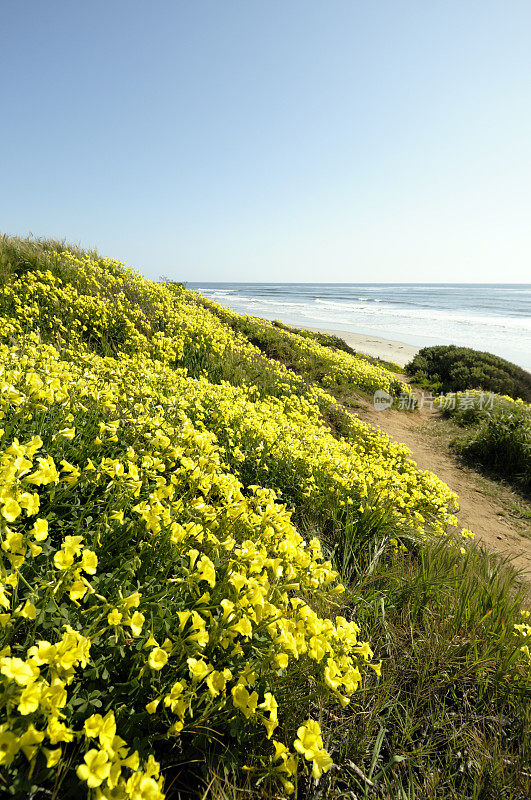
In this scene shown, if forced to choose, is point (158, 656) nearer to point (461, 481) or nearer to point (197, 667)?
point (197, 667)

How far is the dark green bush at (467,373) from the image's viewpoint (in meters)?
15.5

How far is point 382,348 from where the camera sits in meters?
24.3

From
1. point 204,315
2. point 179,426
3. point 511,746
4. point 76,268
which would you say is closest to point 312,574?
point 511,746

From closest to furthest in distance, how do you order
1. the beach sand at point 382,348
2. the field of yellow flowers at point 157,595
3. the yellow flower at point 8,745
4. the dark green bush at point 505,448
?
the yellow flower at point 8,745
the field of yellow flowers at point 157,595
the dark green bush at point 505,448
the beach sand at point 382,348

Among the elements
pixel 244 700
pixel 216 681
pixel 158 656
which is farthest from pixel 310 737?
pixel 158 656

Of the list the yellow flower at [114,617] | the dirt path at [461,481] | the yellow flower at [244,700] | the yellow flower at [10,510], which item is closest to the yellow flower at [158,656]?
the yellow flower at [114,617]

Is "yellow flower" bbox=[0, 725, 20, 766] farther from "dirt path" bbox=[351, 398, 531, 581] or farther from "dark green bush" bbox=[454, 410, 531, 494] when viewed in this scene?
"dark green bush" bbox=[454, 410, 531, 494]

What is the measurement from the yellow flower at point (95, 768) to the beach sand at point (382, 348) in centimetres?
2122

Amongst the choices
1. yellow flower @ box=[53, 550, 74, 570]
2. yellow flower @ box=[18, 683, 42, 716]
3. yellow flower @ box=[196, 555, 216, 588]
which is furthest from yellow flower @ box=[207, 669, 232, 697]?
yellow flower @ box=[53, 550, 74, 570]

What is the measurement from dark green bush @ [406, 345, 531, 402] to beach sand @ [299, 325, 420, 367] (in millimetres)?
2696

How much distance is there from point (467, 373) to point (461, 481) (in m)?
9.27

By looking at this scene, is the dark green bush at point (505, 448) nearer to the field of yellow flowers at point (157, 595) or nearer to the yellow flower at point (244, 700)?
the field of yellow flowers at point (157, 595)

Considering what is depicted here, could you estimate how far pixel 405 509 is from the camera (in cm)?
478

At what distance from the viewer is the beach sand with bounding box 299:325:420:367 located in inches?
870
